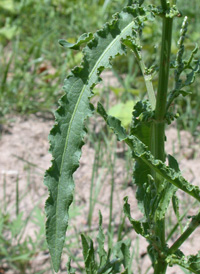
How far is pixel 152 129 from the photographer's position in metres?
1.10

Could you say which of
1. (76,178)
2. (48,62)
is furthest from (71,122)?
(48,62)

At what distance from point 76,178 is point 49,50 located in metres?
1.41

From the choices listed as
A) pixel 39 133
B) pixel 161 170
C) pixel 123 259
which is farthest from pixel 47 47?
pixel 161 170

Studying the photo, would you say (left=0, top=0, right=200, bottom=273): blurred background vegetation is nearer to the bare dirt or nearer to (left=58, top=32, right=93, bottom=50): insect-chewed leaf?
the bare dirt

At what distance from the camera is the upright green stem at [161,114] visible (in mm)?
934

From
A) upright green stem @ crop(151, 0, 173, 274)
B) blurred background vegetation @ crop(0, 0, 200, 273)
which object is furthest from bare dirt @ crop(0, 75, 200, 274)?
upright green stem @ crop(151, 0, 173, 274)

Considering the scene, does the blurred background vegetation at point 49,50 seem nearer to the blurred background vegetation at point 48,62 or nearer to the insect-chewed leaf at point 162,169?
the blurred background vegetation at point 48,62

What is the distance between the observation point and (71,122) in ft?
2.97

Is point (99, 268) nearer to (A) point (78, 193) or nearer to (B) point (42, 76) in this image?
(A) point (78, 193)

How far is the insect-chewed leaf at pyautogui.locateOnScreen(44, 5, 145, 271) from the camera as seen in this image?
34.7 inches

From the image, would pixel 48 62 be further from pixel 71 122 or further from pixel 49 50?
pixel 71 122

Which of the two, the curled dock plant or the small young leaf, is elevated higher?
the curled dock plant

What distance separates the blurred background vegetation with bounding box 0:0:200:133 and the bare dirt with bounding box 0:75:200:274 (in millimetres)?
134

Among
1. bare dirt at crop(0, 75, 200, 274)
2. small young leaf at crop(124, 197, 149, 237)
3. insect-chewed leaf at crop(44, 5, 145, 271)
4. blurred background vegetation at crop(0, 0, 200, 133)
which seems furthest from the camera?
blurred background vegetation at crop(0, 0, 200, 133)
